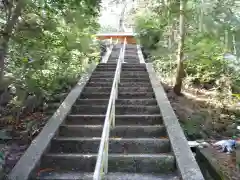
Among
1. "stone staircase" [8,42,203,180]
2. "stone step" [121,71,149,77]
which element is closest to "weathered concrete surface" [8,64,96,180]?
"stone staircase" [8,42,203,180]

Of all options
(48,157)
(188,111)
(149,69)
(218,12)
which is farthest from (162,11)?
(48,157)

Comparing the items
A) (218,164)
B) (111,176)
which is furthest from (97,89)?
(218,164)

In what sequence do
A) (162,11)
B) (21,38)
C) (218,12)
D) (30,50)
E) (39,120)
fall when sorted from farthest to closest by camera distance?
(162,11) < (218,12) < (39,120) < (30,50) < (21,38)

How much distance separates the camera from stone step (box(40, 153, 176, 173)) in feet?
13.7

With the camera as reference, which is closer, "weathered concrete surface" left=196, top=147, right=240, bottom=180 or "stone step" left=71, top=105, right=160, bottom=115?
"weathered concrete surface" left=196, top=147, right=240, bottom=180

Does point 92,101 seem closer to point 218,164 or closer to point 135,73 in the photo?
point 135,73

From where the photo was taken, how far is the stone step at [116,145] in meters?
4.65

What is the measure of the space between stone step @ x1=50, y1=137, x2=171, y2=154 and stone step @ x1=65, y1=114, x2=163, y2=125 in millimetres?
906

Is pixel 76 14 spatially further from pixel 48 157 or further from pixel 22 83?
pixel 48 157

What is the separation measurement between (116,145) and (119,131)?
1.69ft

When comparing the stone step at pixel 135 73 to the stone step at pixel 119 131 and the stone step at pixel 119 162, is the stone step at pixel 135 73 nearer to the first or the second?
the stone step at pixel 119 131

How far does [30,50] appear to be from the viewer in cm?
561

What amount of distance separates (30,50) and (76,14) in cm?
112

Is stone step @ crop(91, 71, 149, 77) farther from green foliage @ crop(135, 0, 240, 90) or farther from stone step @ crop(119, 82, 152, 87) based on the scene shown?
stone step @ crop(119, 82, 152, 87)
